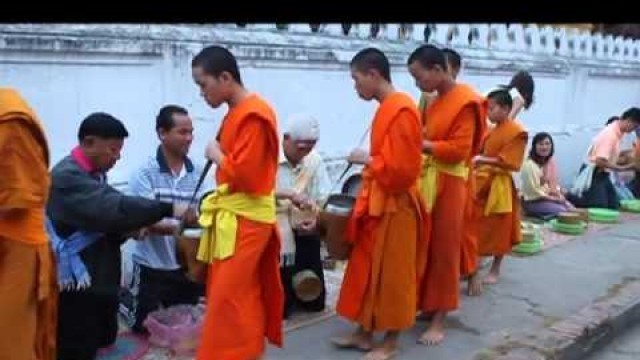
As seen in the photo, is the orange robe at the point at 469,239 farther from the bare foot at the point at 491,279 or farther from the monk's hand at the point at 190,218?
the monk's hand at the point at 190,218

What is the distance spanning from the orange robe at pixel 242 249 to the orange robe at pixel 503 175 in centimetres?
265

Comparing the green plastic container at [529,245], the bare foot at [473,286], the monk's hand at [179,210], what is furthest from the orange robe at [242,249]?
the green plastic container at [529,245]

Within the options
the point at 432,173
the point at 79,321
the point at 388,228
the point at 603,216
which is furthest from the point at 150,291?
the point at 603,216

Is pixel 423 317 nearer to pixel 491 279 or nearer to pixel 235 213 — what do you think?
pixel 491 279

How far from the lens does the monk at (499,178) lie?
561 centimetres

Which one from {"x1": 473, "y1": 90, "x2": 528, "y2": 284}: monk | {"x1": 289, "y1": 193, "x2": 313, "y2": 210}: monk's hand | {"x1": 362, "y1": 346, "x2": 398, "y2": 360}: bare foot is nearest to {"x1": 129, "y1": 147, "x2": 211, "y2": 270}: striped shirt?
{"x1": 289, "y1": 193, "x2": 313, "y2": 210}: monk's hand

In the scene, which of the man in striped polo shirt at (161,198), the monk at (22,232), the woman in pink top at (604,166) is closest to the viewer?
the monk at (22,232)

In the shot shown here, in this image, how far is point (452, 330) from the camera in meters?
4.73

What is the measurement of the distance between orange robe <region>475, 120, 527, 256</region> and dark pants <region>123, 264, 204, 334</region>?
7.82 feet

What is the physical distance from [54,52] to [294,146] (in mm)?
1508

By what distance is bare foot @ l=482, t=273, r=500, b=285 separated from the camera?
585 centimetres

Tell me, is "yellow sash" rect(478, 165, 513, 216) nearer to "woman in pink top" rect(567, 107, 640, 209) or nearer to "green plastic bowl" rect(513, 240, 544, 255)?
"green plastic bowl" rect(513, 240, 544, 255)

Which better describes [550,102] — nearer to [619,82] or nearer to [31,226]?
[619,82]

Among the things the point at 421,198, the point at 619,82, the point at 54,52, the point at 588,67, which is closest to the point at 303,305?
the point at 421,198
